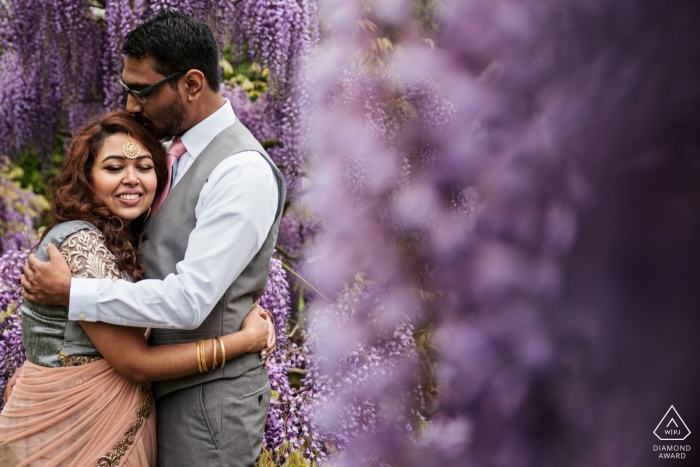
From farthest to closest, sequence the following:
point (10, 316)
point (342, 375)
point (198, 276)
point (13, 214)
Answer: point (13, 214), point (10, 316), point (342, 375), point (198, 276)

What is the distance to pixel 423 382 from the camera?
571 millimetres

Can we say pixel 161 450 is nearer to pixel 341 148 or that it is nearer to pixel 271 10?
pixel 341 148

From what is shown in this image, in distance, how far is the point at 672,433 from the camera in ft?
0.84

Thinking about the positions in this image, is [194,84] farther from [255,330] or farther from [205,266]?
[255,330]

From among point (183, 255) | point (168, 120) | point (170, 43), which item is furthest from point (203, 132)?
point (183, 255)

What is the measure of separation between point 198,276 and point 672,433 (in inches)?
48.7

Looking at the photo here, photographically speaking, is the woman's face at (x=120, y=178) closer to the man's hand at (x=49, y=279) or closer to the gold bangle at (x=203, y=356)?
the man's hand at (x=49, y=279)

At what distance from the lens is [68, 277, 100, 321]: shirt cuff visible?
4.59 feet

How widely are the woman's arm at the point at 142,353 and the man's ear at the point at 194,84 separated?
0.62 meters

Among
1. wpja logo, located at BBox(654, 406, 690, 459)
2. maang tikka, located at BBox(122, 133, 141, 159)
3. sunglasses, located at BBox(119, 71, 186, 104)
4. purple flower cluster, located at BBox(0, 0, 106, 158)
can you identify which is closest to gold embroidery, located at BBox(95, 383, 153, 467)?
maang tikka, located at BBox(122, 133, 141, 159)

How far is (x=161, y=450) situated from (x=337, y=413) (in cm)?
109

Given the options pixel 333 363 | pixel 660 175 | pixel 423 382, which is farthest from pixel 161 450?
pixel 660 175

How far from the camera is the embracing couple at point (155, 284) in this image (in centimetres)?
144

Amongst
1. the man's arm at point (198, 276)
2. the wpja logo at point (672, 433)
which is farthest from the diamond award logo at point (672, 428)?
the man's arm at point (198, 276)
